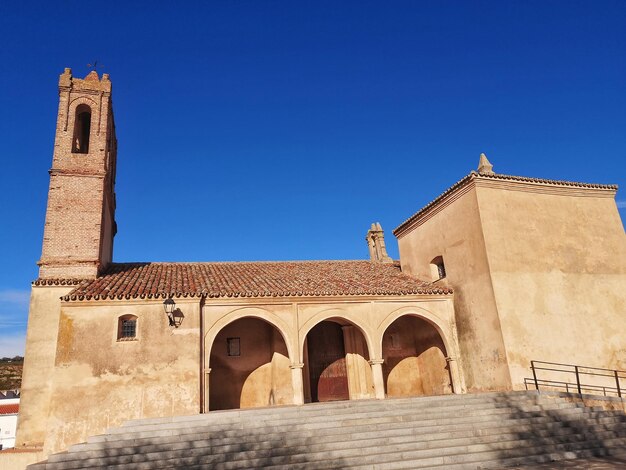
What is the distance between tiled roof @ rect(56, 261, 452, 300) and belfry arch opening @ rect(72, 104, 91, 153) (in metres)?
5.50

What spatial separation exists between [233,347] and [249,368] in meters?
1.03

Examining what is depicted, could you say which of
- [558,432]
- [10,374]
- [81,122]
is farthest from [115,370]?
[10,374]

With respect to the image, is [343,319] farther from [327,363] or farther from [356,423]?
[356,423]

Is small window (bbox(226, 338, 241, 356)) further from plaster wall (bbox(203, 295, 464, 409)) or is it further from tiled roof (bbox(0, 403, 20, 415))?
tiled roof (bbox(0, 403, 20, 415))

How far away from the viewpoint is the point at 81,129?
20828 millimetres

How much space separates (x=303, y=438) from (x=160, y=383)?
5.36 m

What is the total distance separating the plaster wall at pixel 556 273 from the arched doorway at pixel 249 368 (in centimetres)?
835

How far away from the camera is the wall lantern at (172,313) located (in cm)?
1469

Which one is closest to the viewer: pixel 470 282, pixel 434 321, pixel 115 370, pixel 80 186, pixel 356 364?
pixel 115 370

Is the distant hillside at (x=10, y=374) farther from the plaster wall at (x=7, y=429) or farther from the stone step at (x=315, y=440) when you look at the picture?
the stone step at (x=315, y=440)

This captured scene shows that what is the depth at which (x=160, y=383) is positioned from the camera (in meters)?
14.1

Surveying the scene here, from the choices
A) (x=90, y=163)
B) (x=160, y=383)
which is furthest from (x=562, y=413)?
(x=90, y=163)

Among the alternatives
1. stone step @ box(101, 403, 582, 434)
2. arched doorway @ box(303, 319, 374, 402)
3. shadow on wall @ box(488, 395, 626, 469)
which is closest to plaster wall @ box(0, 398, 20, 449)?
arched doorway @ box(303, 319, 374, 402)

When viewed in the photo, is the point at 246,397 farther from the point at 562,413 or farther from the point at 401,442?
the point at 562,413
